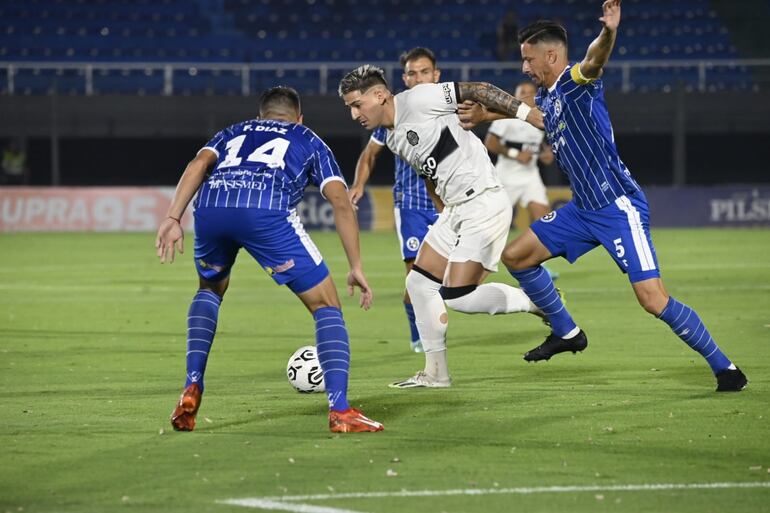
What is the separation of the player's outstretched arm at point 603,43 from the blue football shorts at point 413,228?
10.4 feet

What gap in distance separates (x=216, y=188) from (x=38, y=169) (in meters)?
26.2

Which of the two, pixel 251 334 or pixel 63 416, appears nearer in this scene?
pixel 63 416

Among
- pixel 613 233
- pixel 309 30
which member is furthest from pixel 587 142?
pixel 309 30

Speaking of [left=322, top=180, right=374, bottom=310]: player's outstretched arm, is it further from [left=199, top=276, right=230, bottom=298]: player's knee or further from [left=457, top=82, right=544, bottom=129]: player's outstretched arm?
[left=457, top=82, right=544, bottom=129]: player's outstretched arm

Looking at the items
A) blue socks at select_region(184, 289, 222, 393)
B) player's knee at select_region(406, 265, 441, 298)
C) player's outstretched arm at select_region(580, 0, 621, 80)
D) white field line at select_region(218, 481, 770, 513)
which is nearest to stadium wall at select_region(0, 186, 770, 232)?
player's knee at select_region(406, 265, 441, 298)

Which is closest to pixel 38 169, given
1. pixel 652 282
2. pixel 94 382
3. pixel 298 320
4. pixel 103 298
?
pixel 103 298

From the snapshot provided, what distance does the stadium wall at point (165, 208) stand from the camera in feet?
91.9

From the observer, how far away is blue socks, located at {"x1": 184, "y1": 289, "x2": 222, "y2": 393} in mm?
6848

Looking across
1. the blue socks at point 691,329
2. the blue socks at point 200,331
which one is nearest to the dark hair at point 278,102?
the blue socks at point 200,331

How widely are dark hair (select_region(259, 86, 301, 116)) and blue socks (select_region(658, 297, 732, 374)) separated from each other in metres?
2.51

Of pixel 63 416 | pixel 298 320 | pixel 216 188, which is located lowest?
pixel 298 320

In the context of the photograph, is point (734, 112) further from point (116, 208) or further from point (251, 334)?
point (251, 334)

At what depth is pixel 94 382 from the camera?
8.59 m

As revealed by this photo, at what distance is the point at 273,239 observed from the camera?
672 centimetres
